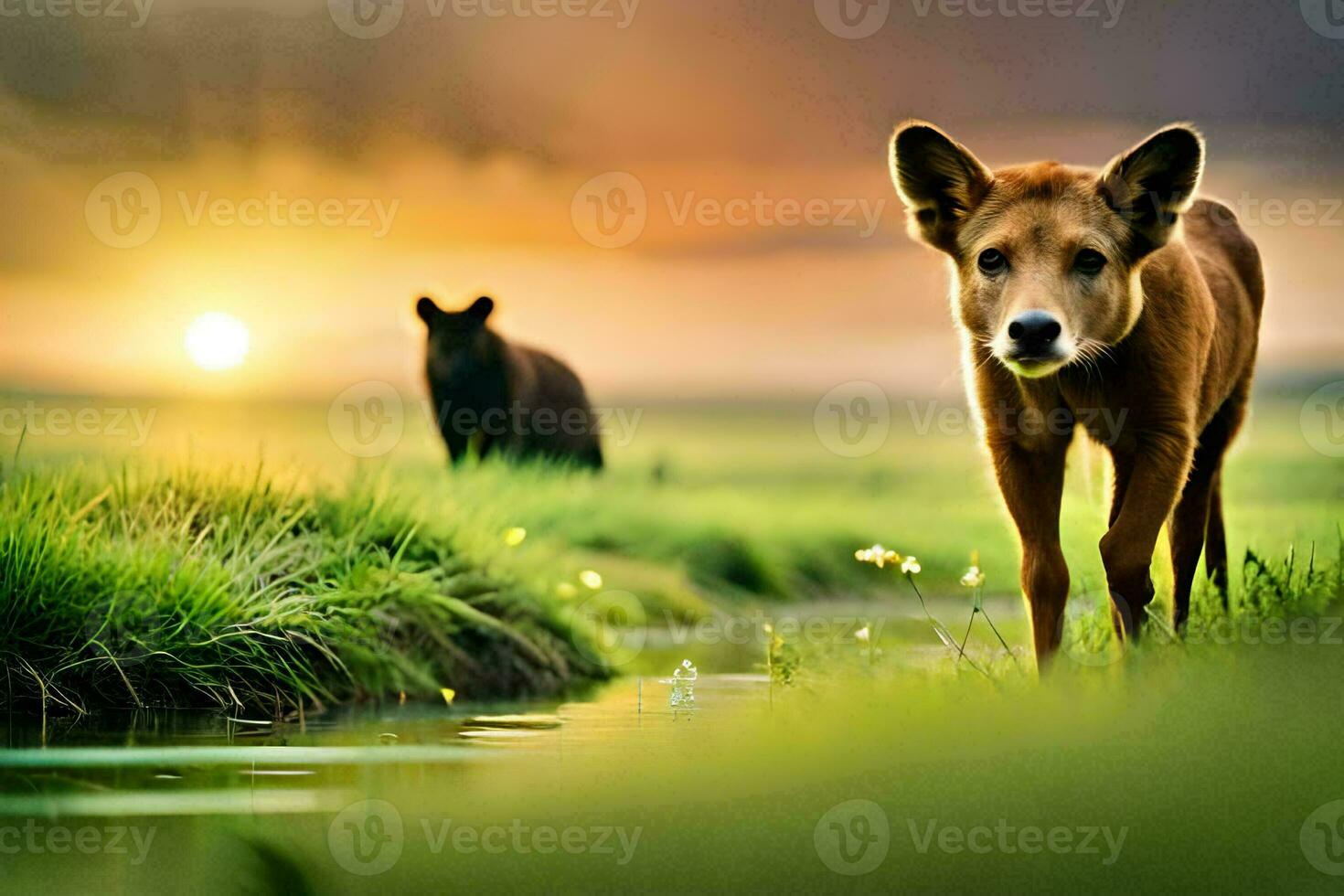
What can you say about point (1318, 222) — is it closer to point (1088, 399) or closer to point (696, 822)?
point (1088, 399)

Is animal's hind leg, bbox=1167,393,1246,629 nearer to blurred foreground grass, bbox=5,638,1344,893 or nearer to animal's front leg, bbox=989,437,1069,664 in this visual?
animal's front leg, bbox=989,437,1069,664

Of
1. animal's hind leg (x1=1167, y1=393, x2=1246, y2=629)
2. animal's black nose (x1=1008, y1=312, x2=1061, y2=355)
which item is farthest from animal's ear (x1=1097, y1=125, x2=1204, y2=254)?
animal's hind leg (x1=1167, y1=393, x2=1246, y2=629)

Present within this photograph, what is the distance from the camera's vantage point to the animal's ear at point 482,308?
690 centimetres

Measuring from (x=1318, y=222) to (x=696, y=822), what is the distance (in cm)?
351

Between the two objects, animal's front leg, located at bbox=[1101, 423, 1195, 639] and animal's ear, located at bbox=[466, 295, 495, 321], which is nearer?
animal's front leg, located at bbox=[1101, 423, 1195, 639]

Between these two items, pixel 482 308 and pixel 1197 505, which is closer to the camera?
pixel 1197 505

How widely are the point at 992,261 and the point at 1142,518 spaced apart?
72 cm

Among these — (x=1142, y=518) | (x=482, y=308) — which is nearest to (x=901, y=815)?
(x=1142, y=518)

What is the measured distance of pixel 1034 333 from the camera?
329 centimetres

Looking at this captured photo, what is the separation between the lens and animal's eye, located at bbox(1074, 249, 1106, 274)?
3.43 meters

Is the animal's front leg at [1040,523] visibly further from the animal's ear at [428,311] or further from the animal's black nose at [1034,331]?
the animal's ear at [428,311]

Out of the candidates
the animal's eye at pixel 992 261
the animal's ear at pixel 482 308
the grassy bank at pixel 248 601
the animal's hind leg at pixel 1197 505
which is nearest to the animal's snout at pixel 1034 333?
the animal's eye at pixel 992 261

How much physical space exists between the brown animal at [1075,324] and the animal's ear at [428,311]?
3.61m

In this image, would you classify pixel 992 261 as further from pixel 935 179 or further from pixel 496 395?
pixel 496 395
